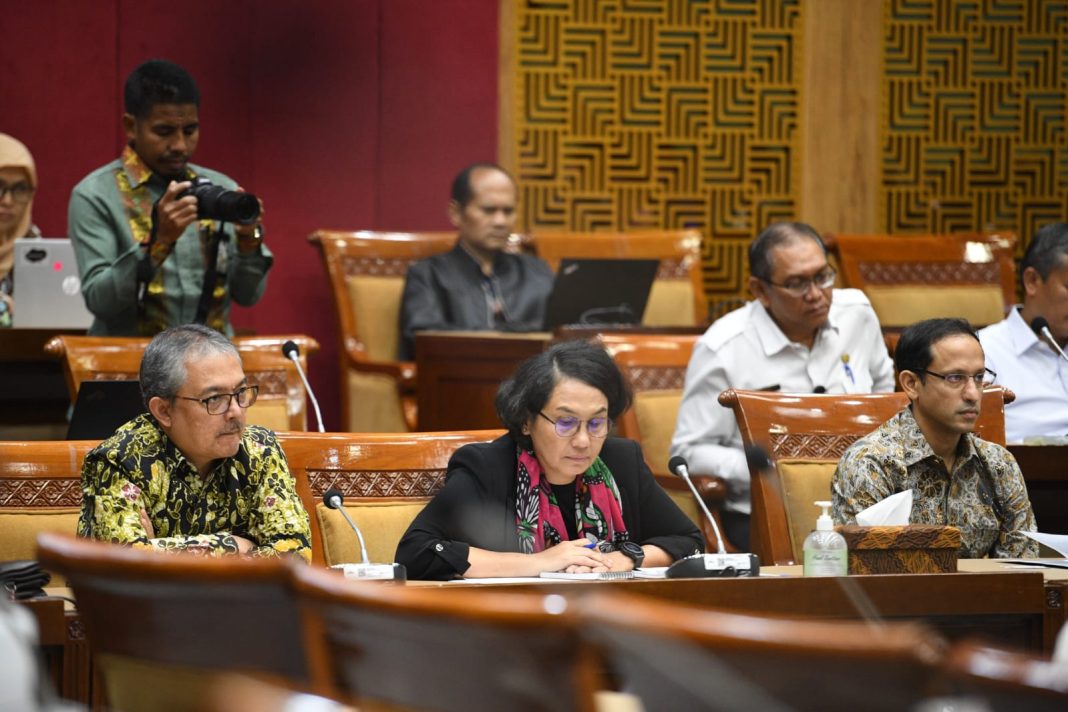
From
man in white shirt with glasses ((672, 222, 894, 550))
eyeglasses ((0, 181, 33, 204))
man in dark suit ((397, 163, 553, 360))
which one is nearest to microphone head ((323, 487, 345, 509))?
man in white shirt with glasses ((672, 222, 894, 550))

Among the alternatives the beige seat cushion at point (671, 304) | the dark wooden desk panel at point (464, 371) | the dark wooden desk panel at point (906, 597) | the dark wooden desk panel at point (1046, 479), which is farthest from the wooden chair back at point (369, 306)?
the dark wooden desk panel at point (906, 597)

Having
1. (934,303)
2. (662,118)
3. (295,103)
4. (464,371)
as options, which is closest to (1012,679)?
(464,371)

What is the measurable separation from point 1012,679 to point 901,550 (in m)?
1.38

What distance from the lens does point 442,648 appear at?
1.55 meters

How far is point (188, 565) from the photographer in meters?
1.73

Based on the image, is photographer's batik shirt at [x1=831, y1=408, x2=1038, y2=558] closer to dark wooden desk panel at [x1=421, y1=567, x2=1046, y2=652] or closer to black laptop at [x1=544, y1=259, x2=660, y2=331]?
dark wooden desk panel at [x1=421, y1=567, x2=1046, y2=652]

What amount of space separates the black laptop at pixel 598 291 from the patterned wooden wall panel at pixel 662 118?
1470mm

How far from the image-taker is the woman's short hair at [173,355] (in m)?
2.93

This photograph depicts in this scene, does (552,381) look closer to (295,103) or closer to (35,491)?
(35,491)

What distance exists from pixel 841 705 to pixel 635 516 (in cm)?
190

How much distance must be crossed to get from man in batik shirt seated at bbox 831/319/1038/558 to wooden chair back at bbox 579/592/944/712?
1962 millimetres

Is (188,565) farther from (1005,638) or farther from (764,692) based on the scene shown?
(1005,638)

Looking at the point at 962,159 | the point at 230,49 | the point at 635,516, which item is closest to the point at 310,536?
the point at 635,516

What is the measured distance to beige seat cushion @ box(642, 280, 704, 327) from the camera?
20.5 ft
